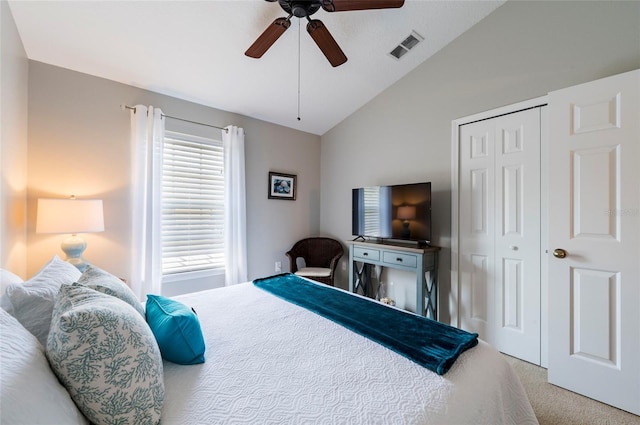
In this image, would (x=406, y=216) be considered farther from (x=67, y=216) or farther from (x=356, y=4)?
(x=67, y=216)

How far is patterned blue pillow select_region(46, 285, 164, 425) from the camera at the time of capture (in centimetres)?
Result: 69

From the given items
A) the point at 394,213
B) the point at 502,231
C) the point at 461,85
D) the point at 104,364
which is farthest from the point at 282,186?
the point at 104,364

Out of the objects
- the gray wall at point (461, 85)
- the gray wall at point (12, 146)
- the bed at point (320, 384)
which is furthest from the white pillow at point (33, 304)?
the gray wall at point (461, 85)

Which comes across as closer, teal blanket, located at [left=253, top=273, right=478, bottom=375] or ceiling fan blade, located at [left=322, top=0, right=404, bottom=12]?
teal blanket, located at [left=253, top=273, right=478, bottom=375]

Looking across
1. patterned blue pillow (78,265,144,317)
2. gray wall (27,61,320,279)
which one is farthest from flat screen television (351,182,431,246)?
patterned blue pillow (78,265,144,317)

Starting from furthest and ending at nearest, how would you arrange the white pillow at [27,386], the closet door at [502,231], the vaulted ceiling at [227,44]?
the closet door at [502,231]
the vaulted ceiling at [227,44]
the white pillow at [27,386]

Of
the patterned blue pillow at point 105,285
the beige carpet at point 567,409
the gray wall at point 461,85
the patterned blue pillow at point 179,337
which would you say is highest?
the gray wall at point 461,85

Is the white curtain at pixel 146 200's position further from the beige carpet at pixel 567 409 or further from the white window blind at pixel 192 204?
the beige carpet at pixel 567 409

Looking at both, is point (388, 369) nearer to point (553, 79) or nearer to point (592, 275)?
point (592, 275)

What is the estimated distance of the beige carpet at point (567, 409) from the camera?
163cm

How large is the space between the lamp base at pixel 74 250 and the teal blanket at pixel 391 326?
1.57 metres

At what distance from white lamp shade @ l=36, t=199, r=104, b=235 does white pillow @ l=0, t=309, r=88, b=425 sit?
5.49 feet

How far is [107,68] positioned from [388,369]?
130 inches

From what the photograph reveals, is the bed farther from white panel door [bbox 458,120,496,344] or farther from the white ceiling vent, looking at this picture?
the white ceiling vent
